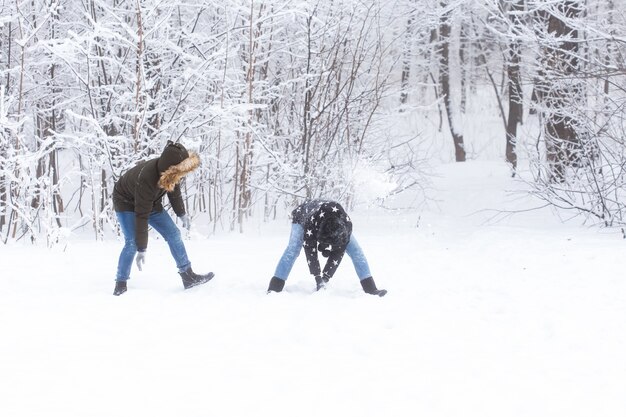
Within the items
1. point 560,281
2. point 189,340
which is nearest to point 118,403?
point 189,340

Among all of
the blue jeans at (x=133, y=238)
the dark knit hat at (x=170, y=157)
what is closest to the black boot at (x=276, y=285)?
the blue jeans at (x=133, y=238)

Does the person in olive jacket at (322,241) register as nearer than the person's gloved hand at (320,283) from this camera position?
Yes

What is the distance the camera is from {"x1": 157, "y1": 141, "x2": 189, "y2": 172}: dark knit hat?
5027 mm

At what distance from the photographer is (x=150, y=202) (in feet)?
17.0

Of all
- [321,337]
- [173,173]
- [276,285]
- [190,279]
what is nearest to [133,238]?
[190,279]

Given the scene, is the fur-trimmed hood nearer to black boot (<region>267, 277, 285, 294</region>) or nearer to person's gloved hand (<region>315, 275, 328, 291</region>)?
black boot (<region>267, 277, 285, 294</region>)

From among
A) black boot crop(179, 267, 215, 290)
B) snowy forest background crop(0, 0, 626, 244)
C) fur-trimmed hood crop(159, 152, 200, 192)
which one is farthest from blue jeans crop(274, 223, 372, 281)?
snowy forest background crop(0, 0, 626, 244)

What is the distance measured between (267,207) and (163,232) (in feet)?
17.9

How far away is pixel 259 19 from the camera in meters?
9.12

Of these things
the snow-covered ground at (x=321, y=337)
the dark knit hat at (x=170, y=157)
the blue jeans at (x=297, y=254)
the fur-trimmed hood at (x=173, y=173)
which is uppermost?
the dark knit hat at (x=170, y=157)

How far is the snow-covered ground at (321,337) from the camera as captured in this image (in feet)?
10.6

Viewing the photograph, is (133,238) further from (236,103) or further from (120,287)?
(236,103)

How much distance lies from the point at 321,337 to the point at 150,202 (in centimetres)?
196

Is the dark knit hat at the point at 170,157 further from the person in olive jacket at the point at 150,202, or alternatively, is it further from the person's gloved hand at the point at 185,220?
the person's gloved hand at the point at 185,220
